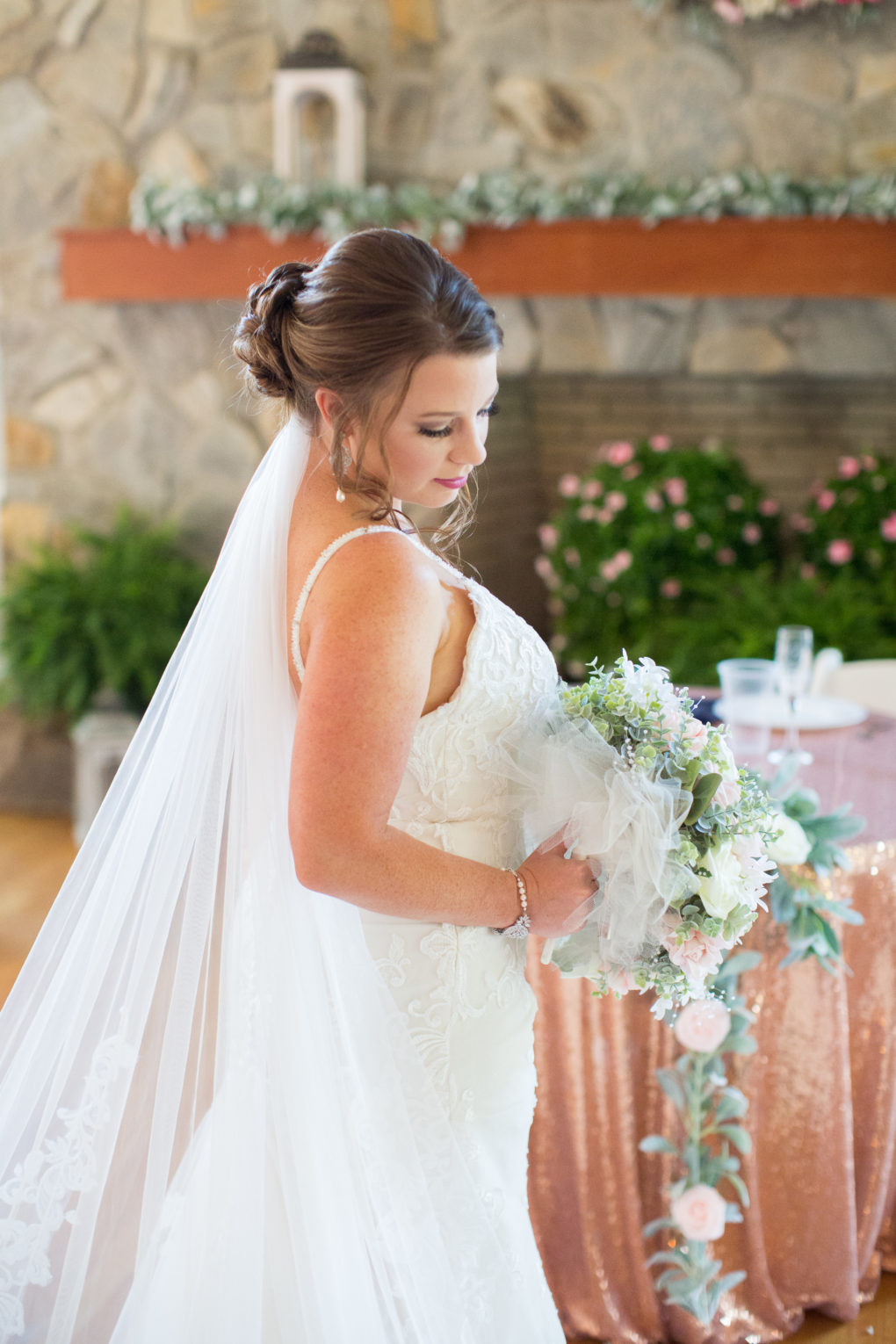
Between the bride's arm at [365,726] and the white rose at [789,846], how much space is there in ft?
2.58

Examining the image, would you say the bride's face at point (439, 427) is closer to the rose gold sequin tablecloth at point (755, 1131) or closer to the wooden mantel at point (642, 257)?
the rose gold sequin tablecloth at point (755, 1131)

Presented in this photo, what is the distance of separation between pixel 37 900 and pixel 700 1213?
2.50 meters

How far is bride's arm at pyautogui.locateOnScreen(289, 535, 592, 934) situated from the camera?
44.4 inches

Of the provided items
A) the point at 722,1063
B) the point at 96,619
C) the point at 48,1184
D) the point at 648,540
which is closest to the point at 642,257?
the point at 648,540

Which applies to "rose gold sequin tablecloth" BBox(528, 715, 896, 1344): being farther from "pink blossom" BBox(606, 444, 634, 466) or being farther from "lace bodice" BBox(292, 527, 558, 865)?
"pink blossom" BBox(606, 444, 634, 466)

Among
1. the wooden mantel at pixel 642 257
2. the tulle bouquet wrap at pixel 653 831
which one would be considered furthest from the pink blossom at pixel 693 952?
the wooden mantel at pixel 642 257

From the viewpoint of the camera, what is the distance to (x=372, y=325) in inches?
47.0

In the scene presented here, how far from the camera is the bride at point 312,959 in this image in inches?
47.9

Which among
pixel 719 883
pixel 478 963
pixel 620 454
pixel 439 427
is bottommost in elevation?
pixel 478 963

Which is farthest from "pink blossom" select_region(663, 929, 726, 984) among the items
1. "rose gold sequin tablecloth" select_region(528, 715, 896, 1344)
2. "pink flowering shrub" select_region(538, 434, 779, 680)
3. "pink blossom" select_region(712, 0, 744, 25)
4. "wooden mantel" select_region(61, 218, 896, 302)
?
"pink blossom" select_region(712, 0, 744, 25)

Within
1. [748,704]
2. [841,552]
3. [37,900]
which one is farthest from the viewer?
[841,552]

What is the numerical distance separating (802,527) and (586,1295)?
2969 mm

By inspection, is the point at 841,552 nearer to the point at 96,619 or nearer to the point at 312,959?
the point at 96,619

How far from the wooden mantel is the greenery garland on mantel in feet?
0.12
